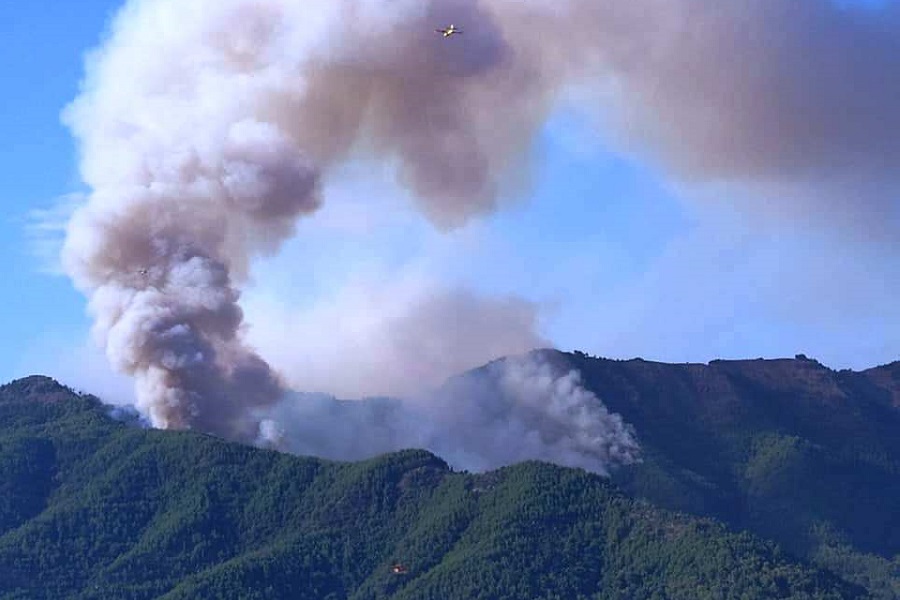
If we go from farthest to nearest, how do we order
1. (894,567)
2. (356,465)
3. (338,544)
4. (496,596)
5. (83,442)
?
(894,567), (83,442), (356,465), (338,544), (496,596)

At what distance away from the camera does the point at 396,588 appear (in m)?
151

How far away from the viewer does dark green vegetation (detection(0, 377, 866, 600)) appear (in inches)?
5901

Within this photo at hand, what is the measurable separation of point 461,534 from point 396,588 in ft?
29.0

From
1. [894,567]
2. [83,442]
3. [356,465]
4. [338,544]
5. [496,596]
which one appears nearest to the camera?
[496,596]

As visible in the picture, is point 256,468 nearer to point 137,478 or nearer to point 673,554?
point 137,478

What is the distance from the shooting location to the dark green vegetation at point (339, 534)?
150 metres

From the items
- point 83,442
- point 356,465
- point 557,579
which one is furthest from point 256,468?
point 557,579

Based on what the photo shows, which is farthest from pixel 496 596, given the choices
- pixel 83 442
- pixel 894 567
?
pixel 894 567

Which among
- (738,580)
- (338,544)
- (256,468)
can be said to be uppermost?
(256,468)

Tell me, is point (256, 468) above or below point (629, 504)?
above

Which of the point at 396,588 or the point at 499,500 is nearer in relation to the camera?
the point at 396,588

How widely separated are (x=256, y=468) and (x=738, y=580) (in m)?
42.9

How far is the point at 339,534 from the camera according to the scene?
160 m

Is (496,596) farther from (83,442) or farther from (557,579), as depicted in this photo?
(83,442)
